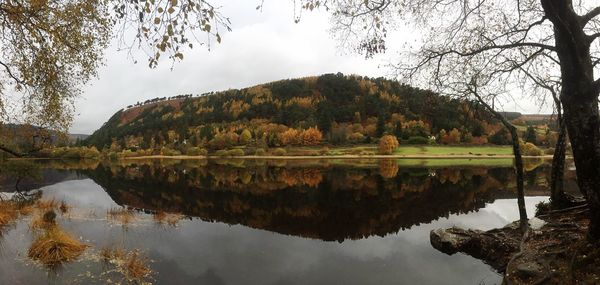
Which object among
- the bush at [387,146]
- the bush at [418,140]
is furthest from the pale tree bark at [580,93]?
the bush at [418,140]

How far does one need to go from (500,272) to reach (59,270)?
1726cm

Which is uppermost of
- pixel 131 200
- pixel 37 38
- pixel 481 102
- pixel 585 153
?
pixel 37 38

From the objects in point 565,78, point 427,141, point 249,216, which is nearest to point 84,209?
point 249,216

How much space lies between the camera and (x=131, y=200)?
3709 centimetres

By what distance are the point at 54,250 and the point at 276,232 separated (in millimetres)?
11612

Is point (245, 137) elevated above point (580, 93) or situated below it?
below

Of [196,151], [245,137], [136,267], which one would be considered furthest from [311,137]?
[136,267]

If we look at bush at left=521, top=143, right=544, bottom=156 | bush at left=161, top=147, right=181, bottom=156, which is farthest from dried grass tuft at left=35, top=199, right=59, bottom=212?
bush at left=521, top=143, right=544, bottom=156

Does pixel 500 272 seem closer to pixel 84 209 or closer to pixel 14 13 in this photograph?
pixel 14 13

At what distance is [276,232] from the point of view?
23.5 m

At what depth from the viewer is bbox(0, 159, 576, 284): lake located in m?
15.4

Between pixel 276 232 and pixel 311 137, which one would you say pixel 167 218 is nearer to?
pixel 276 232

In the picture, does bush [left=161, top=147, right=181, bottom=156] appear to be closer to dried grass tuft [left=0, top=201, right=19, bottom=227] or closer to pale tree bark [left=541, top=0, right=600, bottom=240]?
dried grass tuft [left=0, top=201, right=19, bottom=227]

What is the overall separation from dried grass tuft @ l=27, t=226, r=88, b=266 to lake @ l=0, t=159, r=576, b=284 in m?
0.47
